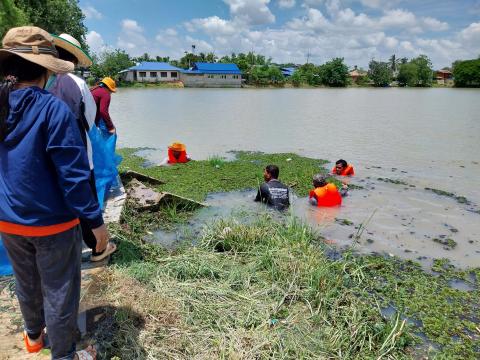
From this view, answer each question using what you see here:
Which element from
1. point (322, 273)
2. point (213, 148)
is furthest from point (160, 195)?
point (213, 148)

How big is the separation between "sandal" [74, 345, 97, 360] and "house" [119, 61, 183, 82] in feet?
214

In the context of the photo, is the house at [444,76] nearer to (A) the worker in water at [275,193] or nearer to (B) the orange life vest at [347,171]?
(B) the orange life vest at [347,171]

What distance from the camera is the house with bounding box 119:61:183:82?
63812mm

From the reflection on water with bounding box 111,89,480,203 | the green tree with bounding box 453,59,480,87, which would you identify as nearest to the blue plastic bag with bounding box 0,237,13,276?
the reflection on water with bounding box 111,89,480,203

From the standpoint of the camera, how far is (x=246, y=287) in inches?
152

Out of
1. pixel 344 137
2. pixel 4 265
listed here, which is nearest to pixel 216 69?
pixel 344 137

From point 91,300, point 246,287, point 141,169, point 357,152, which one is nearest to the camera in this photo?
point 91,300

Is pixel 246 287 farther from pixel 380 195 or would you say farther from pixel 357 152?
pixel 357 152

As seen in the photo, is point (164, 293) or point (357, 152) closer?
point (164, 293)

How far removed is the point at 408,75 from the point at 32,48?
94254 mm

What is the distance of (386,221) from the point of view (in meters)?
7.03

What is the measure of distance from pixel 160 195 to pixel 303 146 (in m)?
9.76

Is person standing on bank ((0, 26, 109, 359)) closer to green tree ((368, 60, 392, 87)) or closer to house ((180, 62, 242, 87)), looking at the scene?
house ((180, 62, 242, 87))

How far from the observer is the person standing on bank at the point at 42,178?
2.12 m
